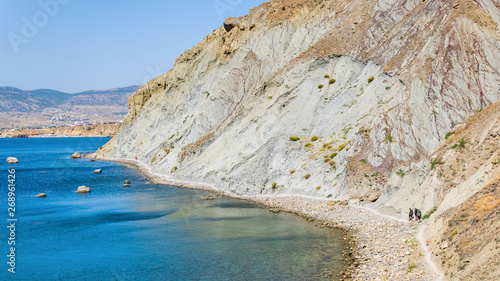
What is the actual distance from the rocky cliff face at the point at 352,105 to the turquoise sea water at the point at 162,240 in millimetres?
7739

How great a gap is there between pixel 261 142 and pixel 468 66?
27532 mm

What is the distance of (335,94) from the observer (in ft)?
213

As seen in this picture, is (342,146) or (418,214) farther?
(342,146)

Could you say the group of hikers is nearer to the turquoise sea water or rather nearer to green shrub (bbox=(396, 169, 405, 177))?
the turquoise sea water

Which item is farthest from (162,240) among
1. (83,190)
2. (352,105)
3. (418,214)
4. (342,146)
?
(83,190)

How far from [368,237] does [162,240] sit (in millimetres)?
16809

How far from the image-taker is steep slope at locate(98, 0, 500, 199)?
2009 inches

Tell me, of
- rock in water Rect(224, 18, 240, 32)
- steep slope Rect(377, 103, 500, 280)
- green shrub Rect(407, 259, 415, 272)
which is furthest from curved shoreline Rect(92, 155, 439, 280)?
rock in water Rect(224, 18, 240, 32)

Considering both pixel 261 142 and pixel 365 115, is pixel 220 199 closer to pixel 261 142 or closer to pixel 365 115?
pixel 261 142

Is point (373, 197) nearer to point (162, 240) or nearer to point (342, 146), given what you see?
point (342, 146)

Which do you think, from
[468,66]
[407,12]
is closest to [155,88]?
[407,12]

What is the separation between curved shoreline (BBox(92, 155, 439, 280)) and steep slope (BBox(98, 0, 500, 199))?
3.05 meters

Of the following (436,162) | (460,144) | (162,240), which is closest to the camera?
(460,144)

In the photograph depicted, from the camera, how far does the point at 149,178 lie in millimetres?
81500
